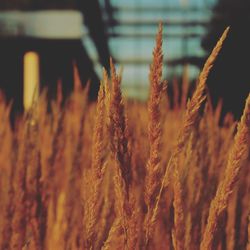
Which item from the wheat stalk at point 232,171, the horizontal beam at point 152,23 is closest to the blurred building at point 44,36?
the horizontal beam at point 152,23

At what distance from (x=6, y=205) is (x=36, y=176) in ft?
0.25

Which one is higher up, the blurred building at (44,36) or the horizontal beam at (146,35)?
the horizontal beam at (146,35)

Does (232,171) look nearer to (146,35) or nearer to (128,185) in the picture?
(128,185)

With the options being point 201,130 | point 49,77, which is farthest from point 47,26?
point 201,130

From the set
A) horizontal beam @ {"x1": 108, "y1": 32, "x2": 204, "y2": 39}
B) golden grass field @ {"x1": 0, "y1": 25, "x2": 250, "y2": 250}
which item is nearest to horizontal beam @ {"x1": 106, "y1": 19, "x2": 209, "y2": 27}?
horizontal beam @ {"x1": 108, "y1": 32, "x2": 204, "y2": 39}

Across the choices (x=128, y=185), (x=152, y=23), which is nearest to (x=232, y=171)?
(x=128, y=185)

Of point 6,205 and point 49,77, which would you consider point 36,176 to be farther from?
point 49,77

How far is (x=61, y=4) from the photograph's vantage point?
638 cm

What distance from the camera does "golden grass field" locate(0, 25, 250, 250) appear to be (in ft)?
1.64

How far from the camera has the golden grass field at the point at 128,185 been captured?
501 mm

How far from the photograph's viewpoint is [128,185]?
0.53m

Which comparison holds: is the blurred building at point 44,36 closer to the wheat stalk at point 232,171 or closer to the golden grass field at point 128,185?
the golden grass field at point 128,185

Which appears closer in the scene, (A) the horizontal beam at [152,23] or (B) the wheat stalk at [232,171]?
(B) the wheat stalk at [232,171]

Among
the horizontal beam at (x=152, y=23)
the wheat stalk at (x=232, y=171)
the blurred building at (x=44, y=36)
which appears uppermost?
the horizontal beam at (x=152, y=23)
